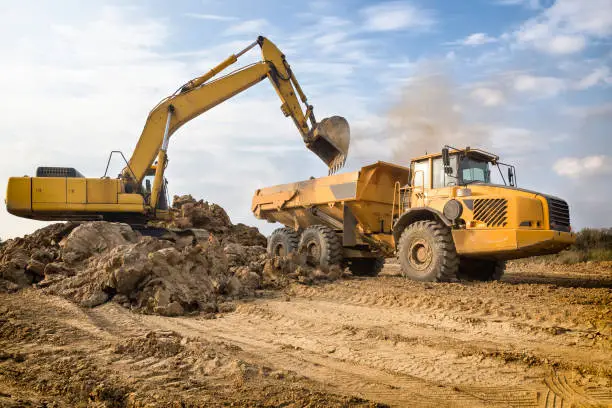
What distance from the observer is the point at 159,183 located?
1381cm

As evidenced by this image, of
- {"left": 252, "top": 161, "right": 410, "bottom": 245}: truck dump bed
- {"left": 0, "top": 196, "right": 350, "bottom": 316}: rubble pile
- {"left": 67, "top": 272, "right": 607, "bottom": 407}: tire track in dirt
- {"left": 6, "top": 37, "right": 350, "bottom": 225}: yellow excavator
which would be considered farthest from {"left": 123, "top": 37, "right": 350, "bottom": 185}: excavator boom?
{"left": 67, "top": 272, "right": 607, "bottom": 407}: tire track in dirt

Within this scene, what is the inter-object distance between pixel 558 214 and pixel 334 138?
6.22m

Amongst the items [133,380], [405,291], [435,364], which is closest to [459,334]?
[435,364]

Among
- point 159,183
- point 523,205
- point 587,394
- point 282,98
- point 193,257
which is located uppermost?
point 282,98

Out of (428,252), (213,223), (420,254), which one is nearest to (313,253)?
(420,254)

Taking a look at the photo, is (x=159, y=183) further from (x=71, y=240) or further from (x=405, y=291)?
(x=405, y=291)

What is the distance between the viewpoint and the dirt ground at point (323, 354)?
3424 mm

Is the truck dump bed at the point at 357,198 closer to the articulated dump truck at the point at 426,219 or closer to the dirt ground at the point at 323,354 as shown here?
the articulated dump truck at the point at 426,219

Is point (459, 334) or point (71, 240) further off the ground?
point (71, 240)

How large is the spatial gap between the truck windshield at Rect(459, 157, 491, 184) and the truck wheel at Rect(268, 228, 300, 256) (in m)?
5.09

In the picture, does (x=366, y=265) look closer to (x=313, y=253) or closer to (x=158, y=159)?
(x=313, y=253)

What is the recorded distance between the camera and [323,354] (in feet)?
14.8

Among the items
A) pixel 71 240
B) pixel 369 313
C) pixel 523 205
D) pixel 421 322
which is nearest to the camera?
pixel 421 322

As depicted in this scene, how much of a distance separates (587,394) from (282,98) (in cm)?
1208
